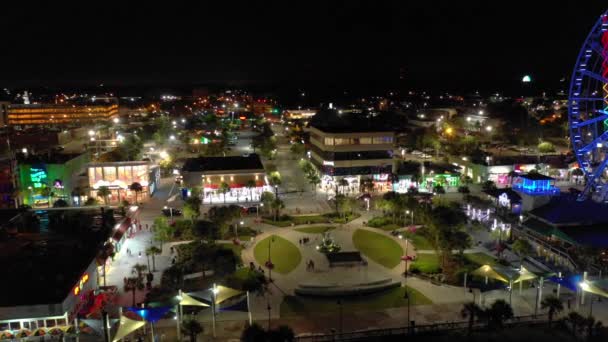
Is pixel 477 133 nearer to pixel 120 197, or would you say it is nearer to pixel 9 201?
pixel 120 197

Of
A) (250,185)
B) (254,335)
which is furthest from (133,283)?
(250,185)

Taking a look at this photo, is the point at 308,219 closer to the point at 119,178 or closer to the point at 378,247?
the point at 378,247

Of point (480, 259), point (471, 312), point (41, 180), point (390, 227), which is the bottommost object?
point (480, 259)

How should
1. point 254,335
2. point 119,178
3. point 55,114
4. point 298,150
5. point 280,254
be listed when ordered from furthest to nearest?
point 55,114
point 298,150
point 119,178
point 280,254
point 254,335

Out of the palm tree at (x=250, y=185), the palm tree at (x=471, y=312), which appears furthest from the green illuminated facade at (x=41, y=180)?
the palm tree at (x=471, y=312)

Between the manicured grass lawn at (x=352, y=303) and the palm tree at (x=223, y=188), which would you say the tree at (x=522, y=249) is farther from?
the palm tree at (x=223, y=188)

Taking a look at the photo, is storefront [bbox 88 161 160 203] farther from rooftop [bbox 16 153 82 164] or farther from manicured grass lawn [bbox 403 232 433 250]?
manicured grass lawn [bbox 403 232 433 250]

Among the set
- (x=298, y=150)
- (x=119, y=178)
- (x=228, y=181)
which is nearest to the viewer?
(x=119, y=178)

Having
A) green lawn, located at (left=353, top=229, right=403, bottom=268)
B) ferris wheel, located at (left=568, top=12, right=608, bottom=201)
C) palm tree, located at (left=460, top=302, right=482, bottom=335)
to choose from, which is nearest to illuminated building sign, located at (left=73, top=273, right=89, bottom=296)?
green lawn, located at (left=353, top=229, right=403, bottom=268)

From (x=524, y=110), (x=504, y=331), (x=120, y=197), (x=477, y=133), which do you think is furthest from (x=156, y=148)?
(x=524, y=110)
